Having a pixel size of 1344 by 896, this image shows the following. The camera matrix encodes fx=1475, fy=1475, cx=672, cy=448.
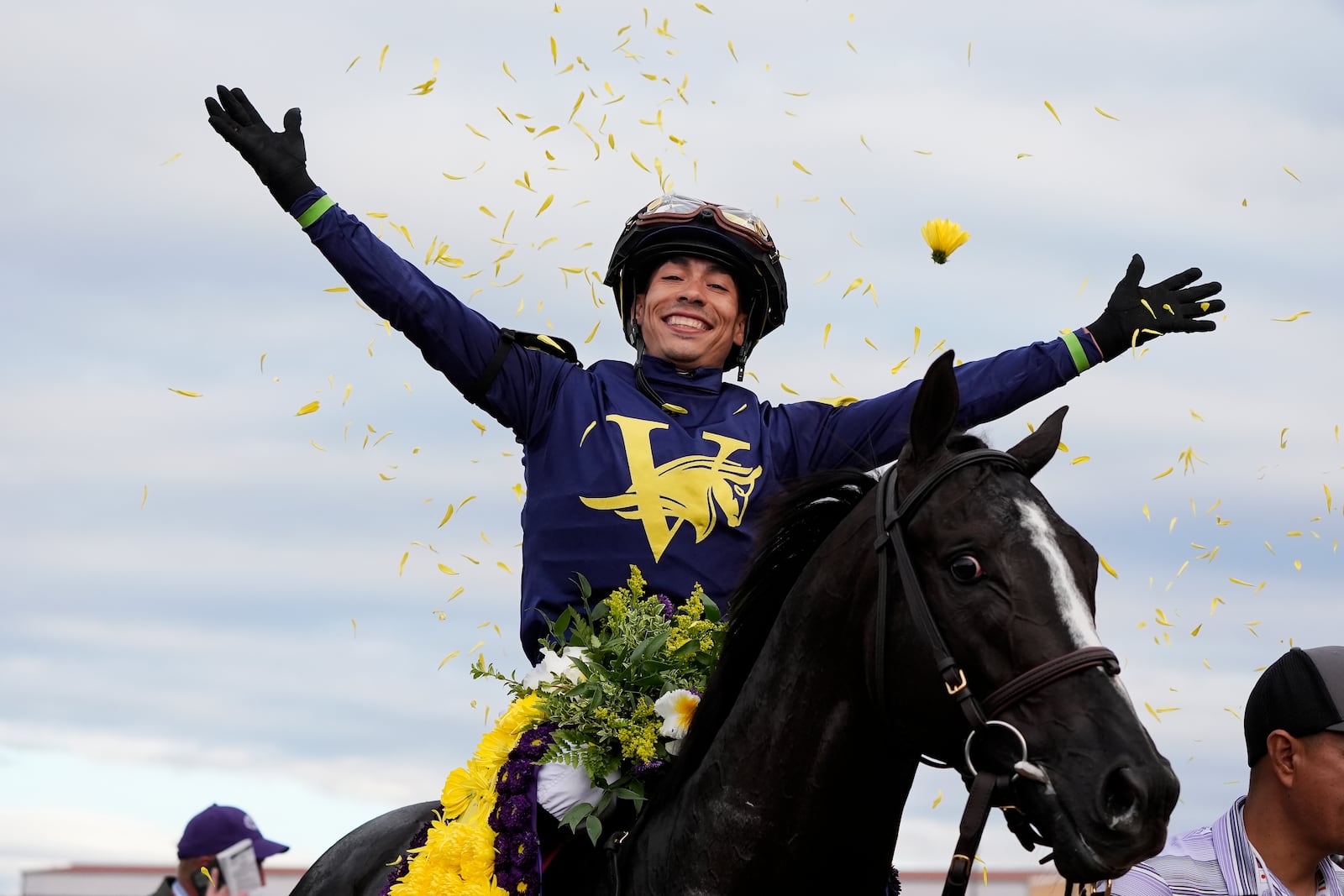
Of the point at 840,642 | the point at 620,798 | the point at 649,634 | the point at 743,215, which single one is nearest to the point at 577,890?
the point at 620,798

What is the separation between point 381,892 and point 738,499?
1.94 m

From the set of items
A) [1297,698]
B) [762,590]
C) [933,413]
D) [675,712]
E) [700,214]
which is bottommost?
[1297,698]

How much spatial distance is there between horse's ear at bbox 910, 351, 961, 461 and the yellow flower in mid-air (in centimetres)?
174

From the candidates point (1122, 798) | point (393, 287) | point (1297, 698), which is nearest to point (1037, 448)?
point (1122, 798)

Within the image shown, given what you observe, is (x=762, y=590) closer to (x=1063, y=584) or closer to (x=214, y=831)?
(x=1063, y=584)

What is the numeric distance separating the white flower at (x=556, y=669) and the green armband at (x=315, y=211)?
1.68 m

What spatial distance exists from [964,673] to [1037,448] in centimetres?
79

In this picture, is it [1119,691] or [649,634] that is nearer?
[1119,691]

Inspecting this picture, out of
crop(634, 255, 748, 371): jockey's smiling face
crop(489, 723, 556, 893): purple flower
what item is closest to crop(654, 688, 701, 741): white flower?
crop(489, 723, 556, 893): purple flower

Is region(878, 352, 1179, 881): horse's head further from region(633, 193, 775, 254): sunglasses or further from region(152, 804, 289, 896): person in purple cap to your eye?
region(152, 804, 289, 896): person in purple cap

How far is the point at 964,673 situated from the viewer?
141 inches

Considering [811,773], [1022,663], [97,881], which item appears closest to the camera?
[1022,663]

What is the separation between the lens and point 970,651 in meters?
3.58

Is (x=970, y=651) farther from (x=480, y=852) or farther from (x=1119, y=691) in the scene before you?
(x=480, y=852)
